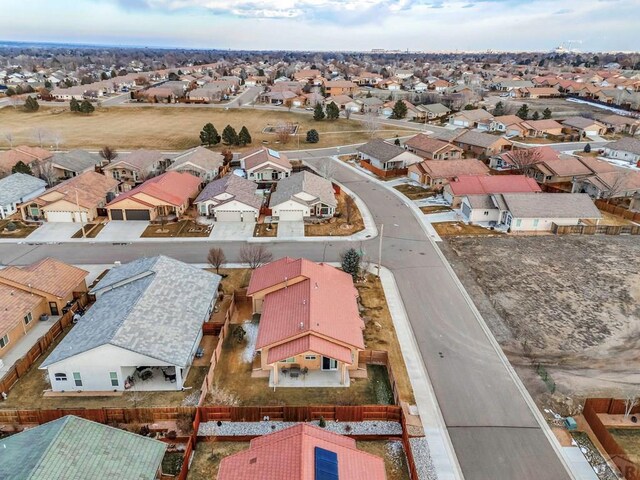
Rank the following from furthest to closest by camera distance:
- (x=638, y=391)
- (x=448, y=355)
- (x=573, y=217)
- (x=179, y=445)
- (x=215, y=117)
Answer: (x=215, y=117) < (x=573, y=217) < (x=448, y=355) < (x=638, y=391) < (x=179, y=445)

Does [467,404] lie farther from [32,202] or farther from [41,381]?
[32,202]

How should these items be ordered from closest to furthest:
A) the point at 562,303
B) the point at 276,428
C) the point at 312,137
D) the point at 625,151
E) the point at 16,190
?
1. the point at 276,428
2. the point at 562,303
3. the point at 16,190
4. the point at 625,151
5. the point at 312,137

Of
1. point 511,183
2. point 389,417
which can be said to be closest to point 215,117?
point 511,183

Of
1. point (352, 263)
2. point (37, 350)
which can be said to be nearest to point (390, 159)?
point (352, 263)

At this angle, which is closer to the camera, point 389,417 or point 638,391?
point 389,417

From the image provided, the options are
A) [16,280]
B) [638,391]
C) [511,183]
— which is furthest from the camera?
[511,183]

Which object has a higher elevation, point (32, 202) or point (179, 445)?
point (32, 202)

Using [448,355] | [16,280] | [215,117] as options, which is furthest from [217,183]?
[215,117]

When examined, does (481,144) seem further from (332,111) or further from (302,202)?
(302,202)
